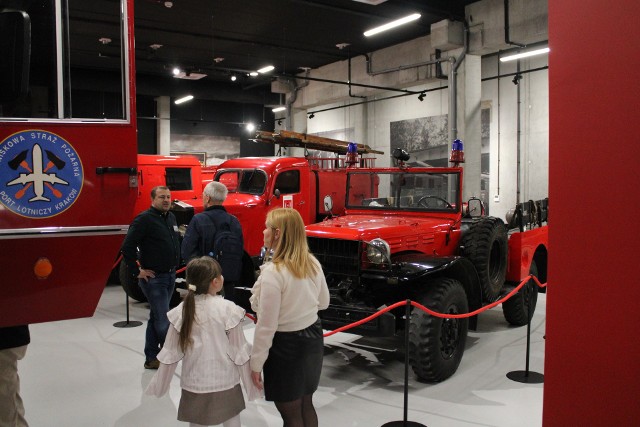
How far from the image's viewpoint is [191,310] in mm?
2713

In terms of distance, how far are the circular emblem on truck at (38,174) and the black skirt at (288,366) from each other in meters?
1.15

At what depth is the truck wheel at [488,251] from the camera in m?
5.43

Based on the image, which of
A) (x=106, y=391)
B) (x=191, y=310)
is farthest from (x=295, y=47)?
(x=191, y=310)

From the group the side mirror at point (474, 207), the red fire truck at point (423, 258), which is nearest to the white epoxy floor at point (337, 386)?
the red fire truck at point (423, 258)

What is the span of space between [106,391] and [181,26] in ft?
36.5

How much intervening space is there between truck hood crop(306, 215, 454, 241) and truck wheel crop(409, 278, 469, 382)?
616 mm

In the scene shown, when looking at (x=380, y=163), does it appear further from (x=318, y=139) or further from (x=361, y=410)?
(x=361, y=410)

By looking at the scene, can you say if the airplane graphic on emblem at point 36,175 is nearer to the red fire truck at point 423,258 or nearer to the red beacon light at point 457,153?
the red fire truck at point 423,258

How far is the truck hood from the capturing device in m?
4.87

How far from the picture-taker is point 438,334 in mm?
4434

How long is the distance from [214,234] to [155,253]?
0.54 metres

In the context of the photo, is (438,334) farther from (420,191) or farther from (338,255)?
(420,191)

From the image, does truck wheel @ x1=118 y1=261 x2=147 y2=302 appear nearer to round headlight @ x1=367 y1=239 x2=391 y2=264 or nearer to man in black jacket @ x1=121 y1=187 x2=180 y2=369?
man in black jacket @ x1=121 y1=187 x2=180 y2=369

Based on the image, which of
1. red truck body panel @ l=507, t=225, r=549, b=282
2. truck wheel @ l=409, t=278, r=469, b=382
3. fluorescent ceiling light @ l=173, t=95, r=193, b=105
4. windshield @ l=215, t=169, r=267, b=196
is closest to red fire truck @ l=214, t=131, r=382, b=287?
windshield @ l=215, t=169, r=267, b=196
